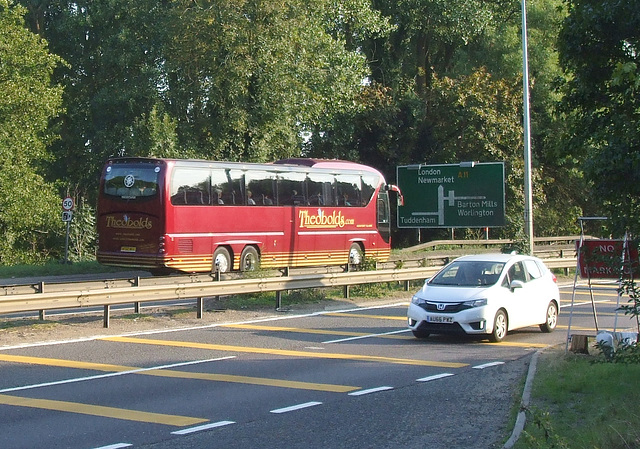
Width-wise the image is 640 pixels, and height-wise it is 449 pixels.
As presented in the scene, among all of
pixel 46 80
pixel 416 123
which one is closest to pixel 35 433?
pixel 46 80

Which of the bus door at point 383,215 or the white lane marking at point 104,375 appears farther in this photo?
the bus door at point 383,215

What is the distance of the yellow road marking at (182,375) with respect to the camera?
11.5 m

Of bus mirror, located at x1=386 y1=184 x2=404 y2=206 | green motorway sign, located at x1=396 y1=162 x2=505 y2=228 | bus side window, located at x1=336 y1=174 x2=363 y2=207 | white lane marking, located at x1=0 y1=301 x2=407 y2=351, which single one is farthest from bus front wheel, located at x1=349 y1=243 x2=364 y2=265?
white lane marking, located at x1=0 y1=301 x2=407 y2=351

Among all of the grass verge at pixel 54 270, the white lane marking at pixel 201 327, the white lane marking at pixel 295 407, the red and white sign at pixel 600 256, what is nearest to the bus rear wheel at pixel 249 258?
the white lane marking at pixel 201 327

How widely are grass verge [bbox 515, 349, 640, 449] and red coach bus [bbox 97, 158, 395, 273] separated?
1428cm

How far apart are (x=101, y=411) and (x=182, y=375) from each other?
2.48 metres

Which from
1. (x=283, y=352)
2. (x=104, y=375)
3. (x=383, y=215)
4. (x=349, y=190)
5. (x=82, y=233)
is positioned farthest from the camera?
(x=82, y=233)

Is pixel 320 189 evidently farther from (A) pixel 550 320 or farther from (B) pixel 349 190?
(A) pixel 550 320

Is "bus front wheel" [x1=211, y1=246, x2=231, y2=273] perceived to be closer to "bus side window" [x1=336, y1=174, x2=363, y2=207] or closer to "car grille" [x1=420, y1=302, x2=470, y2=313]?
"bus side window" [x1=336, y1=174, x2=363, y2=207]

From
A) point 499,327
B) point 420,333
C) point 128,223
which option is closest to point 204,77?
point 128,223

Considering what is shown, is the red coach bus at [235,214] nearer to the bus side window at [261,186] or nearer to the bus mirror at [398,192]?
the bus side window at [261,186]

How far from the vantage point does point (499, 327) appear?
1609 centimetres

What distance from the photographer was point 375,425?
30.6 feet

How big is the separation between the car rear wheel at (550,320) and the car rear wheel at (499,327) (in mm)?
1480
